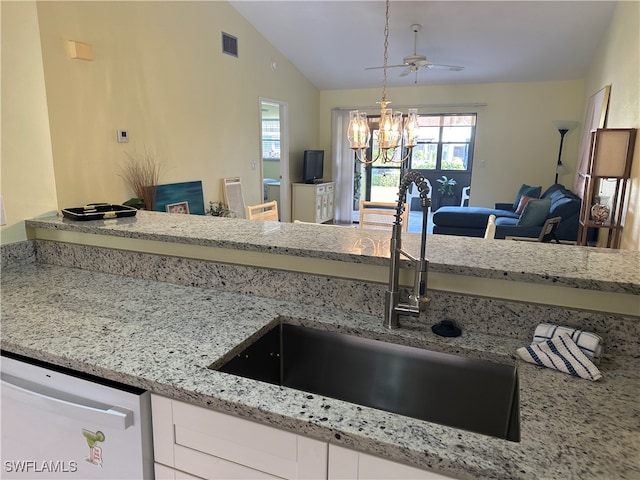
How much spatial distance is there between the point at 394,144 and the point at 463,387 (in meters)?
3.29

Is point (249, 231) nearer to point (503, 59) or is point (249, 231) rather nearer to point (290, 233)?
point (290, 233)

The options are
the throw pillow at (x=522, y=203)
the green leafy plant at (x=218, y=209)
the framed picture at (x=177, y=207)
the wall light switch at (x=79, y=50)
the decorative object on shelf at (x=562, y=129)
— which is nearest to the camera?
the wall light switch at (x=79, y=50)

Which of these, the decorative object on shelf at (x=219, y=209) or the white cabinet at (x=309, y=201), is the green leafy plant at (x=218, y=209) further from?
the white cabinet at (x=309, y=201)

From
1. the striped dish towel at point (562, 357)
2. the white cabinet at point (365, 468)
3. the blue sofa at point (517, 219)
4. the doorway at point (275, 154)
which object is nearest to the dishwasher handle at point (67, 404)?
the white cabinet at point (365, 468)

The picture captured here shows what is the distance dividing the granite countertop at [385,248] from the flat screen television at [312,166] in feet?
17.1

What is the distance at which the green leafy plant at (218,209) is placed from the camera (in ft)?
16.4

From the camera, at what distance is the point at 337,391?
128cm

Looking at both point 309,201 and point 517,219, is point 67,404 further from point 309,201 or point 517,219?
point 309,201

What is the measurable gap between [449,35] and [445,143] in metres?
2.98

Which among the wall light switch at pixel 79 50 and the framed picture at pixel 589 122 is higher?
the wall light switch at pixel 79 50

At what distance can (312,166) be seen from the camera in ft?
23.5

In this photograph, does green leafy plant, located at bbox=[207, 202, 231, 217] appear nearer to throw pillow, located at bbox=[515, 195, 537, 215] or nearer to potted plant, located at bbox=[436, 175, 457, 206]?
throw pillow, located at bbox=[515, 195, 537, 215]

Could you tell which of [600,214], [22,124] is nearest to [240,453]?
[22,124]

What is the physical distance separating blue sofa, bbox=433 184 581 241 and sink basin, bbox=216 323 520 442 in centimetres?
403
